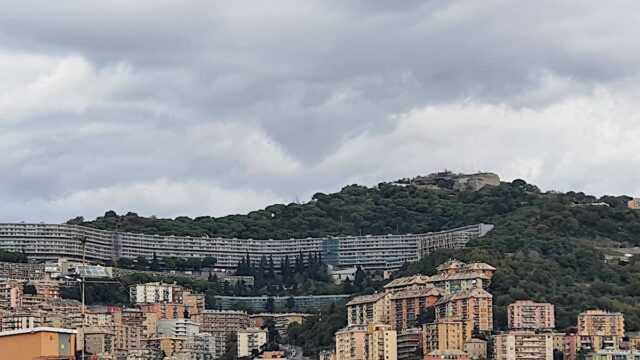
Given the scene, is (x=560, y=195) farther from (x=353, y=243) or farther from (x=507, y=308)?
(x=507, y=308)

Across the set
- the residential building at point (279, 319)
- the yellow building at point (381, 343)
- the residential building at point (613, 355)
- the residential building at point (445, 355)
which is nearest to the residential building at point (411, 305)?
the yellow building at point (381, 343)

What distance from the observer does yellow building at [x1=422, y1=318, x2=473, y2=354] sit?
9138 cm

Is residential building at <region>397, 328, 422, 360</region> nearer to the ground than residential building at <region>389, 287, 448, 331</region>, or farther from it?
nearer to the ground

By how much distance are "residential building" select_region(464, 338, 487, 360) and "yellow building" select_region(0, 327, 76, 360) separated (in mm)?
66858

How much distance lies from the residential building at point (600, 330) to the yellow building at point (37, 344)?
222 feet

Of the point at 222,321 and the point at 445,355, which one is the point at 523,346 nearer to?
the point at 445,355

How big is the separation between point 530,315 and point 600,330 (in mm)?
4693

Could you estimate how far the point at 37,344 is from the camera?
81.0ft

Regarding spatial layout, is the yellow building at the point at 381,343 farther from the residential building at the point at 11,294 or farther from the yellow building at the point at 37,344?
the yellow building at the point at 37,344

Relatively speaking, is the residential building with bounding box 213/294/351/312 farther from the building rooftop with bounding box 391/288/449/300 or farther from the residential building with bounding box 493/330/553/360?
the residential building with bounding box 493/330/553/360

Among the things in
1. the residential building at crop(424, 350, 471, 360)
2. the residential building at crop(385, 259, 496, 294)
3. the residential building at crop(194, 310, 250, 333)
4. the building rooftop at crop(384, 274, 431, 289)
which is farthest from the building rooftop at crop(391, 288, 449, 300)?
the residential building at crop(194, 310, 250, 333)

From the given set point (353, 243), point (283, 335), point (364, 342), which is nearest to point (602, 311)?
point (364, 342)

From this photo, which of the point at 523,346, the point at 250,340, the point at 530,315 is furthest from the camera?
the point at 250,340

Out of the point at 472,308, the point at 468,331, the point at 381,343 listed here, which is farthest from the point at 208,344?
the point at 468,331
